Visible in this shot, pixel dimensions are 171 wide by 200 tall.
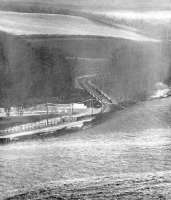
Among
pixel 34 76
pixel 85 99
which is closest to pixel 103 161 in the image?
pixel 85 99

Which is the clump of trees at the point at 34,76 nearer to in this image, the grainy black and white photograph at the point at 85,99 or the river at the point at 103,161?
the grainy black and white photograph at the point at 85,99

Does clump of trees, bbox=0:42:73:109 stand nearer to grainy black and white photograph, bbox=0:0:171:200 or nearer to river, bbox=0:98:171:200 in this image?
grainy black and white photograph, bbox=0:0:171:200

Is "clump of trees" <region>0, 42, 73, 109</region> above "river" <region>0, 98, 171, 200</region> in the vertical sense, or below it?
above

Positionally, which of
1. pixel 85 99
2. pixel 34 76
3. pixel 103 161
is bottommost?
pixel 103 161

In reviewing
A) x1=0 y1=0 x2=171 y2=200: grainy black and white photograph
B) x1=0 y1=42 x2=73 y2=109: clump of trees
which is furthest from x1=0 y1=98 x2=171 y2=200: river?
x1=0 y1=42 x2=73 y2=109: clump of trees

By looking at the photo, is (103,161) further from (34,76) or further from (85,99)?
(34,76)

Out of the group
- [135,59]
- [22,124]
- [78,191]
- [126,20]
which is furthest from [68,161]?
[126,20]

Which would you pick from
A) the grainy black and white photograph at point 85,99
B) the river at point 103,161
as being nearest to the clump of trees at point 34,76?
the grainy black and white photograph at point 85,99

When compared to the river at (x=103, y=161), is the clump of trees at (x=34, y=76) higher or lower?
higher
